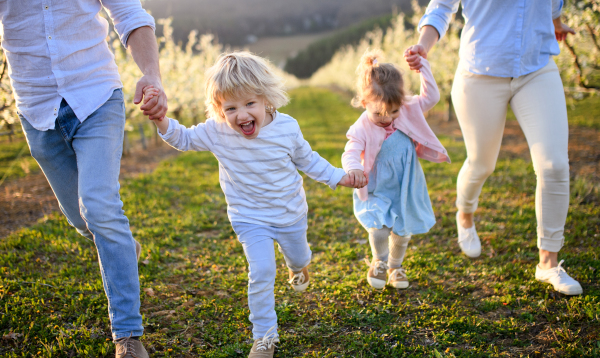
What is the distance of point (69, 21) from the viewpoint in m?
2.15

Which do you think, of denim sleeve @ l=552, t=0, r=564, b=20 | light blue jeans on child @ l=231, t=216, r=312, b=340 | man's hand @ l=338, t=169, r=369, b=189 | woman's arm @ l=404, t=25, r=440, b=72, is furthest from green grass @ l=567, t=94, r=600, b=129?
light blue jeans on child @ l=231, t=216, r=312, b=340

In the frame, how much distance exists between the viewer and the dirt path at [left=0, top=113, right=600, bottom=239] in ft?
16.3

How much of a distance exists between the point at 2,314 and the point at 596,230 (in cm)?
484

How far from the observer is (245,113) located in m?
2.33

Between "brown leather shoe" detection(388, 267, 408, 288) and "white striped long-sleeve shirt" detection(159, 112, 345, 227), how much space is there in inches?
41.3

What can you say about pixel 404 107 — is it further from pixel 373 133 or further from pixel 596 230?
pixel 596 230

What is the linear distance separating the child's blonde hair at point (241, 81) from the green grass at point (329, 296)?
4.75 feet

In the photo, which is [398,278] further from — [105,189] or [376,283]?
[105,189]

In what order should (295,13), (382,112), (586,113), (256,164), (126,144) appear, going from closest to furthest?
1. (256,164)
2. (382,112)
3. (126,144)
4. (586,113)
5. (295,13)

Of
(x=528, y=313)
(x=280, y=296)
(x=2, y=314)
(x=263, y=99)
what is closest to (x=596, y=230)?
(x=528, y=313)

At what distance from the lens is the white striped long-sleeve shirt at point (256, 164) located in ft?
7.97

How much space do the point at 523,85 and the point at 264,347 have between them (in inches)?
94.9

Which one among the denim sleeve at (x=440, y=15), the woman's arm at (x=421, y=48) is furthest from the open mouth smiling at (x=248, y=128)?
the denim sleeve at (x=440, y=15)

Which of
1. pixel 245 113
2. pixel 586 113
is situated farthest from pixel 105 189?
pixel 586 113
